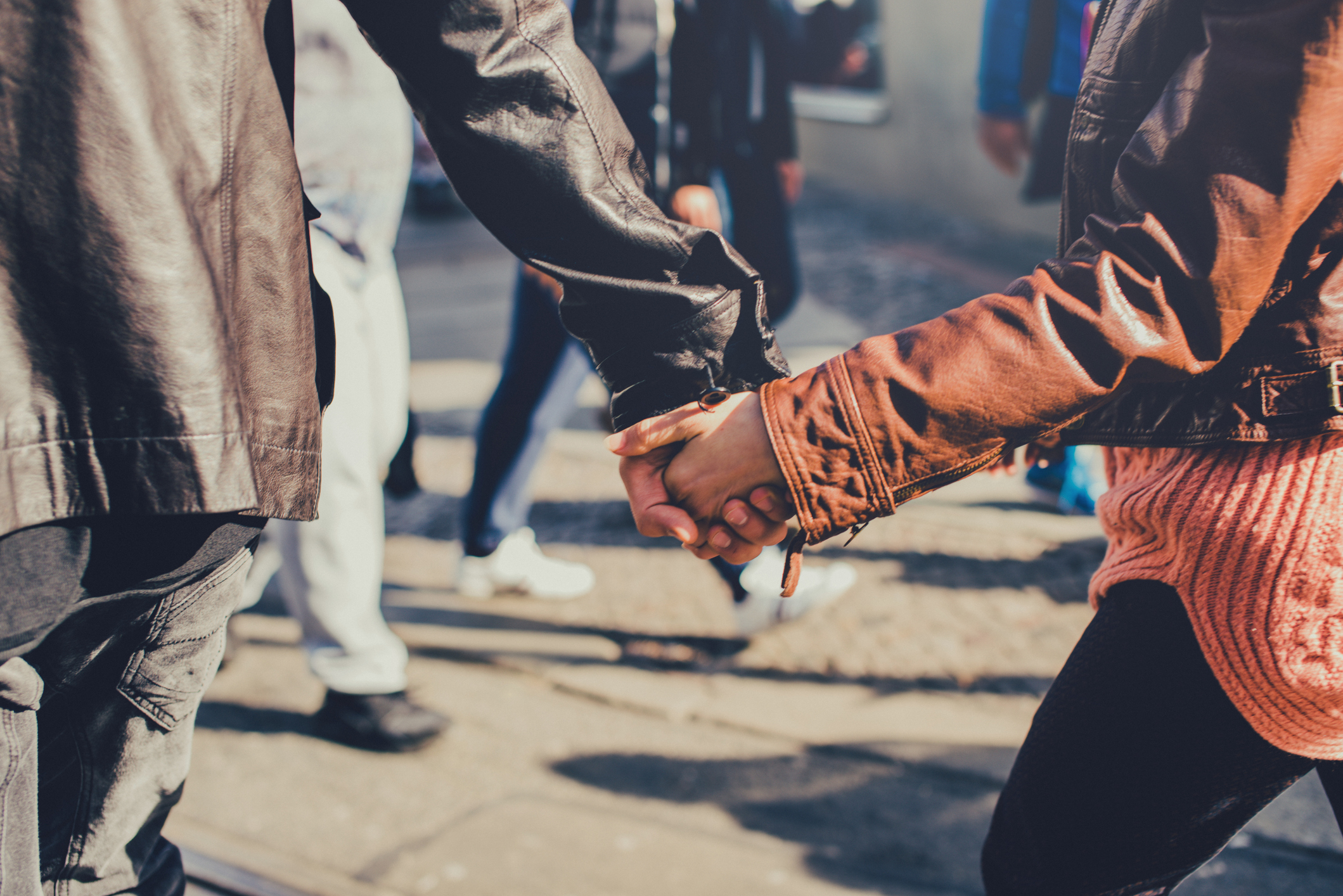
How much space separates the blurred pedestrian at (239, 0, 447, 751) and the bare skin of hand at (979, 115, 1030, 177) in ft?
5.84

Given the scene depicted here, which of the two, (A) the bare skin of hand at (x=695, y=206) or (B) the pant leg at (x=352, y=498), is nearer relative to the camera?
(B) the pant leg at (x=352, y=498)

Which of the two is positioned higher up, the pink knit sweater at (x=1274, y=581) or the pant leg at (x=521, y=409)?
the pink knit sweater at (x=1274, y=581)

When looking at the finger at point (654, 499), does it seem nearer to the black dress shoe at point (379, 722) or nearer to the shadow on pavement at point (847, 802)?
the shadow on pavement at point (847, 802)

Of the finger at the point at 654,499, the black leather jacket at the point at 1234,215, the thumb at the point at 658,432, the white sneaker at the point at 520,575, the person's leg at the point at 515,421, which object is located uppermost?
the black leather jacket at the point at 1234,215

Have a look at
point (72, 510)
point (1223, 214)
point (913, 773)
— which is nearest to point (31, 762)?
point (72, 510)

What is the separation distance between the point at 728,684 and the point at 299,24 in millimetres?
1871

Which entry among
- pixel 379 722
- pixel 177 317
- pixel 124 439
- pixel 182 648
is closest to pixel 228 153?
pixel 177 317

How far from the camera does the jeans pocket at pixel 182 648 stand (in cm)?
111

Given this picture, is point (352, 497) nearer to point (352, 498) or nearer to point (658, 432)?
point (352, 498)

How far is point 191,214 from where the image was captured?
3.10 feet

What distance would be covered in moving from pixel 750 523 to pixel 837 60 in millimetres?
11427

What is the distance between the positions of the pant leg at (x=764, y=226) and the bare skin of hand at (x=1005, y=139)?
741mm

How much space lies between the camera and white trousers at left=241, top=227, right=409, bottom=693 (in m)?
2.17

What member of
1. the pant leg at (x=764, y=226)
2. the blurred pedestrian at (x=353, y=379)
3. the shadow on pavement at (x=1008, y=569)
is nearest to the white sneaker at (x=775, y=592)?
the shadow on pavement at (x=1008, y=569)
